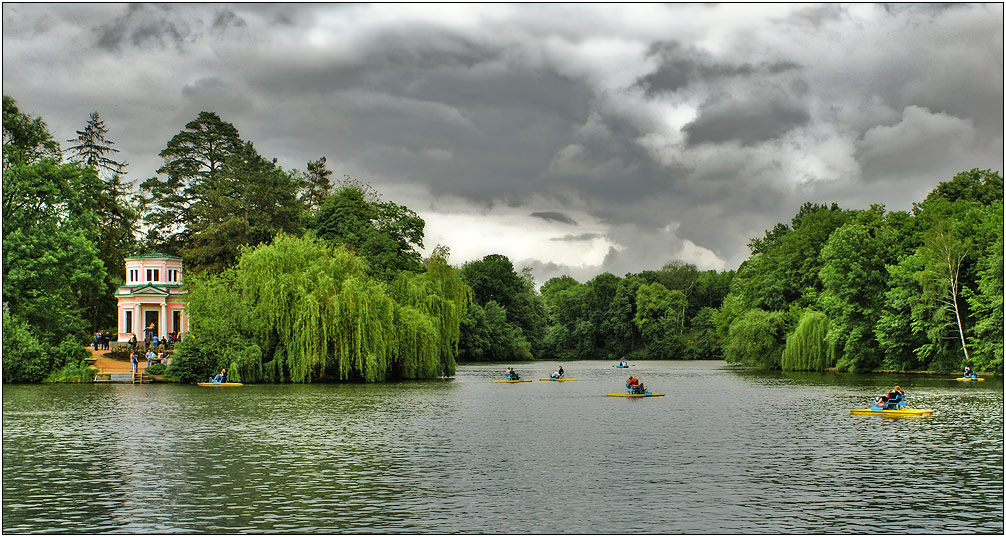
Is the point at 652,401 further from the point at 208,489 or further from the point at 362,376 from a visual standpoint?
the point at 208,489

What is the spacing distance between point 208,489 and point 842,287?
6405cm

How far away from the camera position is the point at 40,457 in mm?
24953

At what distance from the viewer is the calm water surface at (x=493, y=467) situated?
17609mm

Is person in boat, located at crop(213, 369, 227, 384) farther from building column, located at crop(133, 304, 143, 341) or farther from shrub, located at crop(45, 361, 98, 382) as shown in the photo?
building column, located at crop(133, 304, 143, 341)

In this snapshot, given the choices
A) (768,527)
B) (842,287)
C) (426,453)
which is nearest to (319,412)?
(426,453)

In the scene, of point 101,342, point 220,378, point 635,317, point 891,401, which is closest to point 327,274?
point 220,378

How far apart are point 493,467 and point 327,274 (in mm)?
35963

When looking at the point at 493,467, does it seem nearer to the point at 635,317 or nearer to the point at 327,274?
the point at 327,274

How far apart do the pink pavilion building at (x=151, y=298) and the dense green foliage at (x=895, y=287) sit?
46829 millimetres

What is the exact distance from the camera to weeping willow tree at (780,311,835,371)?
250ft

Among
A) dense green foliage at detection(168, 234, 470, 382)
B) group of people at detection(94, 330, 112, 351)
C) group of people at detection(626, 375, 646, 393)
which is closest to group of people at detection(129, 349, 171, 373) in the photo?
dense green foliage at detection(168, 234, 470, 382)

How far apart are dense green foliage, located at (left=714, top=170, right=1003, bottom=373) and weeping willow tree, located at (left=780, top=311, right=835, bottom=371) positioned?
79 mm

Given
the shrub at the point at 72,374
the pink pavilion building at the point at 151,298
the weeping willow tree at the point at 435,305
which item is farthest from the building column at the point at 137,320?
the weeping willow tree at the point at 435,305

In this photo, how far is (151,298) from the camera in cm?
7262
